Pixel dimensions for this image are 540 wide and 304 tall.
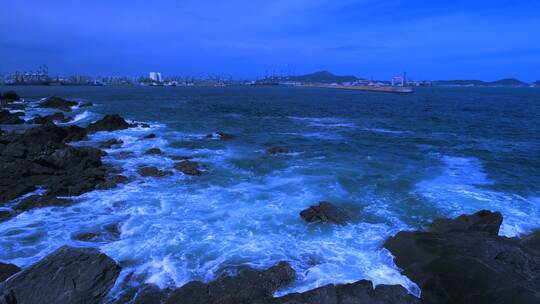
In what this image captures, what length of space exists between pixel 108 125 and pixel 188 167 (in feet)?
60.5

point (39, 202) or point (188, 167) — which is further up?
point (188, 167)

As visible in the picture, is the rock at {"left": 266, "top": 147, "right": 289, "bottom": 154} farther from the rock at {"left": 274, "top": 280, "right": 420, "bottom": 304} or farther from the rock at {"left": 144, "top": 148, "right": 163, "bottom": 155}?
the rock at {"left": 274, "top": 280, "right": 420, "bottom": 304}

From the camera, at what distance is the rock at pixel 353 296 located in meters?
8.98

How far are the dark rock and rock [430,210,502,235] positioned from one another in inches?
604

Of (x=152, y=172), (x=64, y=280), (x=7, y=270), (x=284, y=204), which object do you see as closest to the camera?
(x=64, y=280)

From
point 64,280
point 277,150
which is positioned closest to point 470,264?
point 64,280

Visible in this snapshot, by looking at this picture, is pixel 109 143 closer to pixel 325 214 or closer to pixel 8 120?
pixel 8 120

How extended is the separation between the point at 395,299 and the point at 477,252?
371 cm

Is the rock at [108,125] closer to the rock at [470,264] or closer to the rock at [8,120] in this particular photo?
the rock at [8,120]

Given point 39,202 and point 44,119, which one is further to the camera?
point 44,119

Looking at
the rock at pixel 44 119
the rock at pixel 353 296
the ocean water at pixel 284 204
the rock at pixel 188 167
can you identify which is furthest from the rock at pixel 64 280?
the rock at pixel 44 119

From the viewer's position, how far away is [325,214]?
50.1ft

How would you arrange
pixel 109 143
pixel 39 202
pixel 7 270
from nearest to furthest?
pixel 7 270 < pixel 39 202 < pixel 109 143

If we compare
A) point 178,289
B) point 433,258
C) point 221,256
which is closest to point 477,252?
point 433,258
